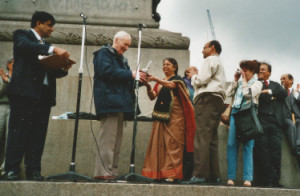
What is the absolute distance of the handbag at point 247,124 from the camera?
569 centimetres

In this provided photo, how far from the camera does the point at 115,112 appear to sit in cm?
527

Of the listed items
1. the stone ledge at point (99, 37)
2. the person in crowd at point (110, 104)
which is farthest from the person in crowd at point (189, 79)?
the person in crowd at point (110, 104)

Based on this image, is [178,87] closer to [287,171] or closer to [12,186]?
[287,171]

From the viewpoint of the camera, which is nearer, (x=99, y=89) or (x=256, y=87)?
(x=99, y=89)

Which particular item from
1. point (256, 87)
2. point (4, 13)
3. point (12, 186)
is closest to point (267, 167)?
point (256, 87)

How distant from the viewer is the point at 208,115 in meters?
5.52

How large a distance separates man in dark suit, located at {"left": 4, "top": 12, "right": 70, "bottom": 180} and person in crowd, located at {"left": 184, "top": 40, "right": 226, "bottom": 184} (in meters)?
1.85

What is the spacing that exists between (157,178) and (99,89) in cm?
154

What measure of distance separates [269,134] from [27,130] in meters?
3.52

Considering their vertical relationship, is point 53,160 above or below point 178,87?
below

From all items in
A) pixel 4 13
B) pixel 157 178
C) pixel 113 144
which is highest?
pixel 4 13

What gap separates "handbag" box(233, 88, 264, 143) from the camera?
569 cm

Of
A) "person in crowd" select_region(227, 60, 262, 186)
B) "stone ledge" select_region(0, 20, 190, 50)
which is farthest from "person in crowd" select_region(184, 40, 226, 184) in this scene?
"stone ledge" select_region(0, 20, 190, 50)

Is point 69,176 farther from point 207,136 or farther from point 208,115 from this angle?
point 208,115
